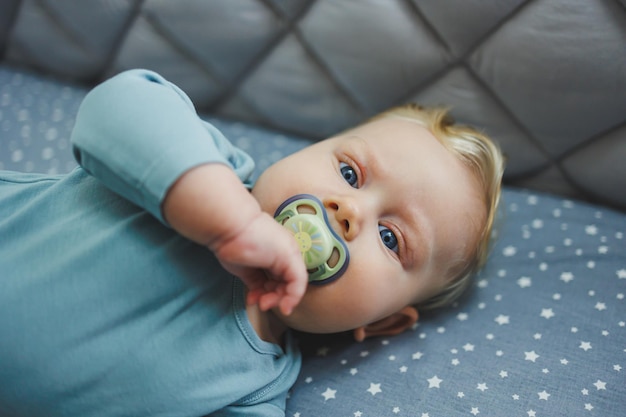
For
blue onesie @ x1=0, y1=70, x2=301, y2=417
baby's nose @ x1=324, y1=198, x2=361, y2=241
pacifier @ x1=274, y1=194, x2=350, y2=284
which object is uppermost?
baby's nose @ x1=324, y1=198, x2=361, y2=241

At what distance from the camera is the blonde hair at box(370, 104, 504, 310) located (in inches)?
37.5

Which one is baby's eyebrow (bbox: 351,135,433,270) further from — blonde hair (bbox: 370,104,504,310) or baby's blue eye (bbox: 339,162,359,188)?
blonde hair (bbox: 370,104,504,310)

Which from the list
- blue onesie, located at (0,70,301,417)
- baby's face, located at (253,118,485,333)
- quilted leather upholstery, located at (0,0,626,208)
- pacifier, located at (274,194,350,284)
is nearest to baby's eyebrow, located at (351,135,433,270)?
baby's face, located at (253,118,485,333)

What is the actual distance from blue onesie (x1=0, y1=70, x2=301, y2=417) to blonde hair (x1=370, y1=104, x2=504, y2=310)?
35 cm

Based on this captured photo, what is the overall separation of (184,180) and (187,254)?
0.16m

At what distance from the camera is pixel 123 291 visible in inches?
29.4

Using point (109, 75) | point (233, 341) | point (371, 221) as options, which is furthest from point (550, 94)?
point (109, 75)

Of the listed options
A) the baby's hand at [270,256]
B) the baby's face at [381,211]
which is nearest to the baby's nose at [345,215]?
the baby's face at [381,211]

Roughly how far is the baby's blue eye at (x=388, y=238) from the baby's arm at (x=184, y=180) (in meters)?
0.20

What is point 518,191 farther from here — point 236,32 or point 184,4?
point 184,4

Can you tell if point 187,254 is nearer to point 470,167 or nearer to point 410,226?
point 410,226

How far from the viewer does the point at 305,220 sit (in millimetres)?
765

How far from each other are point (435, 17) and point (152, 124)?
63 cm

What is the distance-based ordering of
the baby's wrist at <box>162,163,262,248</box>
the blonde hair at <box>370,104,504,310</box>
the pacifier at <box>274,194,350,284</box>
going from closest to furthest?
the baby's wrist at <box>162,163,262,248</box>
the pacifier at <box>274,194,350,284</box>
the blonde hair at <box>370,104,504,310</box>
